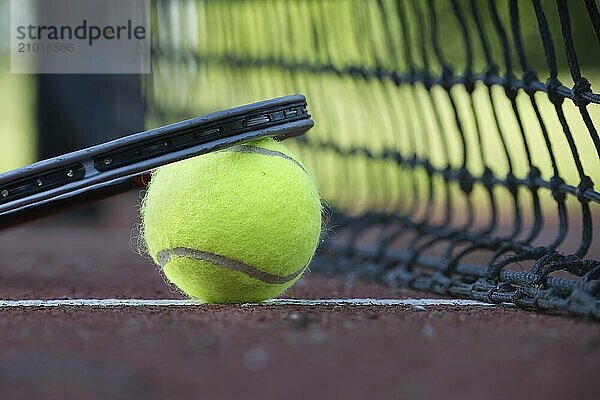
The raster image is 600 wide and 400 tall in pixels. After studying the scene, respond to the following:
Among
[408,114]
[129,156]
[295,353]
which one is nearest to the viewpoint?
[295,353]

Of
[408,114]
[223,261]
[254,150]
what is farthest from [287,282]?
[408,114]

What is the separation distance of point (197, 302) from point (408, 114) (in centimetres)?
140

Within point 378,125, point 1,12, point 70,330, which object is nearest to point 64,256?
point 378,125

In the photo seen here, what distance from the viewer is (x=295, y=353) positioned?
1.30 m

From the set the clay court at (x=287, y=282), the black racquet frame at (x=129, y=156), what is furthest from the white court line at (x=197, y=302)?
the black racquet frame at (x=129, y=156)

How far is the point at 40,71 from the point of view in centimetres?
603

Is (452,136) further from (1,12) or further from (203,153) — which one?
(203,153)

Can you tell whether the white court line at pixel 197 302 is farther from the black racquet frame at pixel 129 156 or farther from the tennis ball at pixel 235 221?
the black racquet frame at pixel 129 156

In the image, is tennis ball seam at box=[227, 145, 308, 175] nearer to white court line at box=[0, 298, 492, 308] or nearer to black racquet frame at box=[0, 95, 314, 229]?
black racquet frame at box=[0, 95, 314, 229]

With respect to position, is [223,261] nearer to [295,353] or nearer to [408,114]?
[295,353]

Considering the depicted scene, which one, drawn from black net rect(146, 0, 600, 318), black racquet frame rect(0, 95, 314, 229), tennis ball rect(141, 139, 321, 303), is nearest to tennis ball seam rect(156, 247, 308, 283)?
tennis ball rect(141, 139, 321, 303)

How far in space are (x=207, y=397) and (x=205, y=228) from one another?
2.48ft

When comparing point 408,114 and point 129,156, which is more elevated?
point 408,114

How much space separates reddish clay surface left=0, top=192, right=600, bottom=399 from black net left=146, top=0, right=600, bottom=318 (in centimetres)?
26
